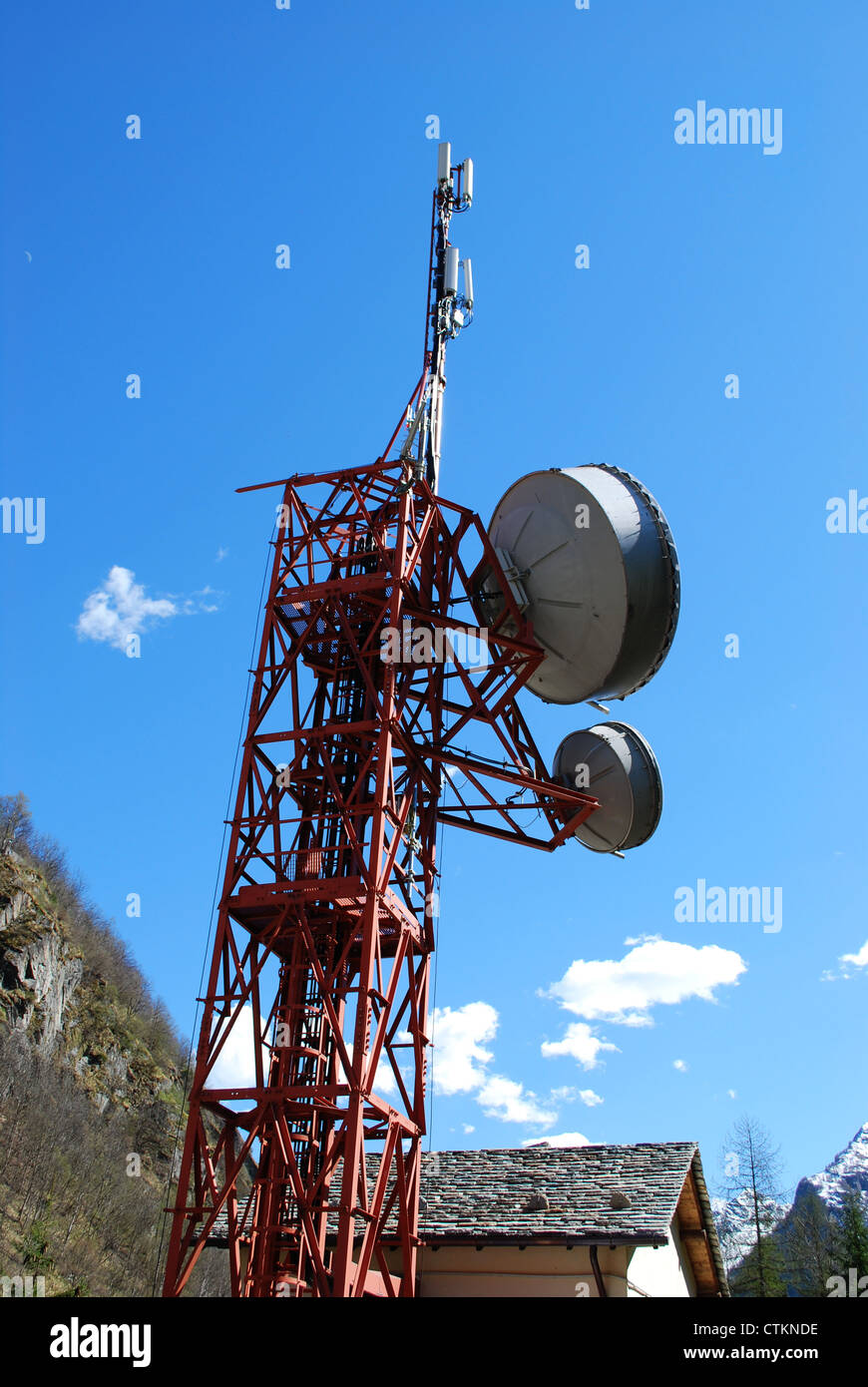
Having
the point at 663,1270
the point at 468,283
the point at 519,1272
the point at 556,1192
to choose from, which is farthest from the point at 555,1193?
the point at 468,283

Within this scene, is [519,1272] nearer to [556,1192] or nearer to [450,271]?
[556,1192]

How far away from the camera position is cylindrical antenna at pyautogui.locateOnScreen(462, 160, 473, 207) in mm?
28719

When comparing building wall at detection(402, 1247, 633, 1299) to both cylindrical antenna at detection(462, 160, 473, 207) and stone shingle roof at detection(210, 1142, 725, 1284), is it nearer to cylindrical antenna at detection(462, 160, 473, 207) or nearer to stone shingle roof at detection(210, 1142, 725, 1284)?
stone shingle roof at detection(210, 1142, 725, 1284)

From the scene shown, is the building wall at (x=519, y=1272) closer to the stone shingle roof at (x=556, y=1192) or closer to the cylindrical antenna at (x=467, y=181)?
the stone shingle roof at (x=556, y=1192)

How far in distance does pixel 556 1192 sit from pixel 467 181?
2362 cm

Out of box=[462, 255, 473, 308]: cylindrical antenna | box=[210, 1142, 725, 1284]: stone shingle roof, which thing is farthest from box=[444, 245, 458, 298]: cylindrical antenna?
box=[210, 1142, 725, 1284]: stone shingle roof

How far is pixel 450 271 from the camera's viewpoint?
90.1ft

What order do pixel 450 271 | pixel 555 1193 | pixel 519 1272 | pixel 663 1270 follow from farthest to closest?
1. pixel 450 271
2. pixel 663 1270
3. pixel 555 1193
4. pixel 519 1272

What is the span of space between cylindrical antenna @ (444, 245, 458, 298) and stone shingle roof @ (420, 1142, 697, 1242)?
19.4m

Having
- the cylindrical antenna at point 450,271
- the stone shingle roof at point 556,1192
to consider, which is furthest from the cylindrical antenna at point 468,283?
the stone shingle roof at point 556,1192

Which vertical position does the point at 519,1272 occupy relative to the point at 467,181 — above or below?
below

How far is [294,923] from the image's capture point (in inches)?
731

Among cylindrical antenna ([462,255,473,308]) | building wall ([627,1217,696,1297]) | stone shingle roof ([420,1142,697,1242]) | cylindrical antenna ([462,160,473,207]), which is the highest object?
cylindrical antenna ([462,160,473,207])
